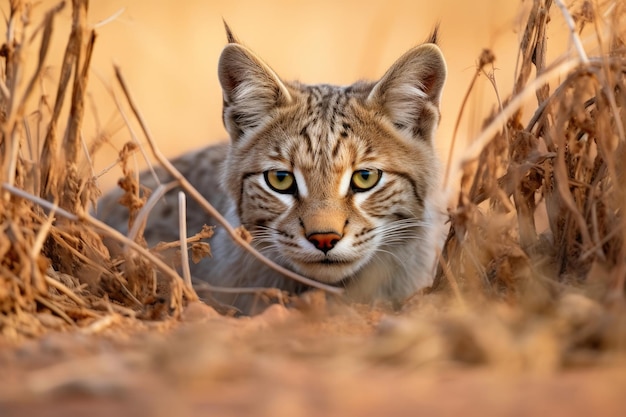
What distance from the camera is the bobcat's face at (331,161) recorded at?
4.22m

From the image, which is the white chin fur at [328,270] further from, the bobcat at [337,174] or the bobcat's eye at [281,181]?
the bobcat's eye at [281,181]

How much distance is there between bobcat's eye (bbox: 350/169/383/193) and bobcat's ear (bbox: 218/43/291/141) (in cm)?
65

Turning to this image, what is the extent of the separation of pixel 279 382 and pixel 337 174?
2318 millimetres

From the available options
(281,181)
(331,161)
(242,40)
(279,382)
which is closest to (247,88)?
(281,181)

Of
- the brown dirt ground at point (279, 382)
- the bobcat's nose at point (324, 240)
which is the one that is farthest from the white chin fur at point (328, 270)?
the brown dirt ground at point (279, 382)

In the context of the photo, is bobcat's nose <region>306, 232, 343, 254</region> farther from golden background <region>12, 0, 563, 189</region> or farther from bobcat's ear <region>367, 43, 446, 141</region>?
golden background <region>12, 0, 563, 189</region>

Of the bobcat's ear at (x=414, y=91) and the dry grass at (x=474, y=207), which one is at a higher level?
the bobcat's ear at (x=414, y=91)

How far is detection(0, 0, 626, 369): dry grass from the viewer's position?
122 inches

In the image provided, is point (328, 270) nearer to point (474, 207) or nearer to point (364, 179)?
point (364, 179)

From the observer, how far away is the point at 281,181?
4.47 metres

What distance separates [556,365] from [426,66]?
2.53 meters

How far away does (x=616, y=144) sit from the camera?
381cm

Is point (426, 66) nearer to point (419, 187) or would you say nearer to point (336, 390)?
point (419, 187)

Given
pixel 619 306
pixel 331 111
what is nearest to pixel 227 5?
pixel 331 111
